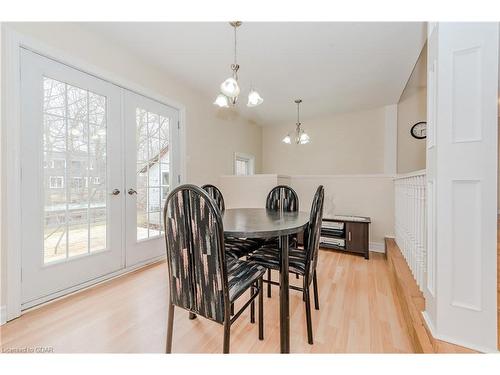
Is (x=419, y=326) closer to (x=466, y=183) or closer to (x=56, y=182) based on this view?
(x=466, y=183)

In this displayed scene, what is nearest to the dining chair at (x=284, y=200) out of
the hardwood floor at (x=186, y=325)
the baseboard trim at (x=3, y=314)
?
the hardwood floor at (x=186, y=325)

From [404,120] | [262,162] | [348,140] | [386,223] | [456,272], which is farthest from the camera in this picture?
[262,162]

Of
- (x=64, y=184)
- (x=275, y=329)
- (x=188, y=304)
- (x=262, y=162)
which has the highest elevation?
(x=262, y=162)

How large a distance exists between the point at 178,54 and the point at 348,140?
361cm

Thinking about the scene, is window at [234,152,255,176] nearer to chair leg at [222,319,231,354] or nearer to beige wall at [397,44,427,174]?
beige wall at [397,44,427,174]

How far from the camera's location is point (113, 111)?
2252 millimetres

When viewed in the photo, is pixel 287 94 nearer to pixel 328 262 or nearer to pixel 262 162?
pixel 262 162

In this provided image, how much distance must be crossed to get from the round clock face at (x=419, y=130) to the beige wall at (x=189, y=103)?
304cm

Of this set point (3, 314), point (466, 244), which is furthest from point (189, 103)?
point (466, 244)

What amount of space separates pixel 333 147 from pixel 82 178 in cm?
439

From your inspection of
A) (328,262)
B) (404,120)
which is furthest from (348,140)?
(328,262)

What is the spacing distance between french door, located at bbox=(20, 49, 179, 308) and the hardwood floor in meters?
0.31

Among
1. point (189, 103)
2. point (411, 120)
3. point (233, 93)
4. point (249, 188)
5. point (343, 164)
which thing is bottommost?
point (249, 188)

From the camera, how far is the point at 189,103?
126 inches
